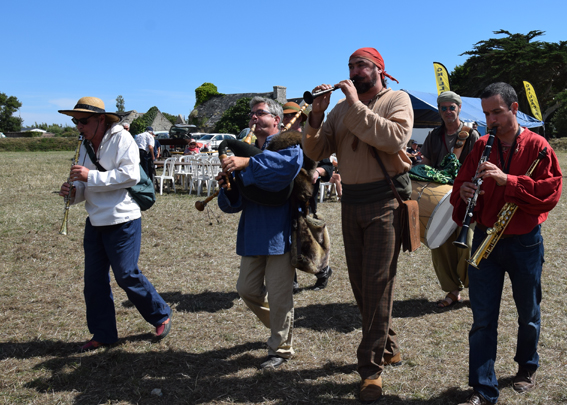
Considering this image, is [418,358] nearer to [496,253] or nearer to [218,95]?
[496,253]

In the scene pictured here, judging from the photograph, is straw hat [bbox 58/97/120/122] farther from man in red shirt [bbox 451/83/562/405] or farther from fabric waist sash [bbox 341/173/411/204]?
man in red shirt [bbox 451/83/562/405]

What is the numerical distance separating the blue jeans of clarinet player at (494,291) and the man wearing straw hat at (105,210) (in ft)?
8.16

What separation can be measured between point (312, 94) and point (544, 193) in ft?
4.73

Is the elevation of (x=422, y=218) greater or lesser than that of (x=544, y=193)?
lesser

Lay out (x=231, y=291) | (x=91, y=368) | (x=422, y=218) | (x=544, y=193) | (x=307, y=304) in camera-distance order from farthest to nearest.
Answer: (x=231, y=291) < (x=307, y=304) < (x=422, y=218) < (x=91, y=368) < (x=544, y=193)

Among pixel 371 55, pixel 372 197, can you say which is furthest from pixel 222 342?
pixel 371 55

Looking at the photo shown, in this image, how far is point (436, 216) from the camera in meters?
3.88

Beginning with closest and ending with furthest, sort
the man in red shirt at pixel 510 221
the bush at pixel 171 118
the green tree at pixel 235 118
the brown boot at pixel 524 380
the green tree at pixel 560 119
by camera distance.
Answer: the man in red shirt at pixel 510 221 → the brown boot at pixel 524 380 → the green tree at pixel 560 119 → the green tree at pixel 235 118 → the bush at pixel 171 118

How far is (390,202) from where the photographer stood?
2.91 metres

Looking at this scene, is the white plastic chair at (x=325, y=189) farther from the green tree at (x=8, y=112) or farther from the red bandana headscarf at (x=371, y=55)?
the green tree at (x=8, y=112)

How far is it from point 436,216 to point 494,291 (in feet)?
3.97

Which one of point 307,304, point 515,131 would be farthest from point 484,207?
point 307,304

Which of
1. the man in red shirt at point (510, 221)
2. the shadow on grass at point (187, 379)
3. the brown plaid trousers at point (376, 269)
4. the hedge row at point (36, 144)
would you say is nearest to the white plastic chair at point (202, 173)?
the shadow on grass at point (187, 379)

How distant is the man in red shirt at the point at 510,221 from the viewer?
2.58 metres
